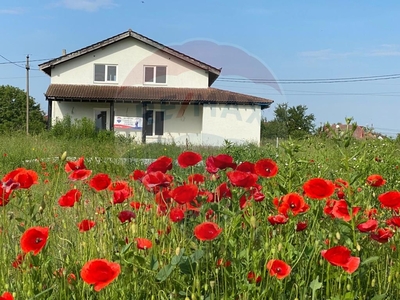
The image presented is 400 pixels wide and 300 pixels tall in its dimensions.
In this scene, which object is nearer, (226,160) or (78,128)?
(226,160)

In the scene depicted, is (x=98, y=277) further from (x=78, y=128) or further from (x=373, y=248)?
(x=78, y=128)

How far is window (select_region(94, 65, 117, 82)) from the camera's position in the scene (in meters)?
23.1

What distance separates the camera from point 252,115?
23.2 meters

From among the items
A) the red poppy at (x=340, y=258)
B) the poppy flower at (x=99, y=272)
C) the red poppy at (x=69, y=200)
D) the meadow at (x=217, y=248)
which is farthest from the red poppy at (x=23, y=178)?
the red poppy at (x=340, y=258)

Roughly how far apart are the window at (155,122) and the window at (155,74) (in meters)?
1.56

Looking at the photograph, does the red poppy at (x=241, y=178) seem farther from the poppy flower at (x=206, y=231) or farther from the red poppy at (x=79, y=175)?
the red poppy at (x=79, y=175)

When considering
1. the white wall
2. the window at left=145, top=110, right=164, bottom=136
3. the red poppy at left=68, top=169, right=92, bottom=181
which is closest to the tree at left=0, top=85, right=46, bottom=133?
the white wall

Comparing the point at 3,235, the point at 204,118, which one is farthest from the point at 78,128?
the point at 3,235

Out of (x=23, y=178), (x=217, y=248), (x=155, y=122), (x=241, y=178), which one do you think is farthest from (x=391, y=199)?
(x=155, y=122)

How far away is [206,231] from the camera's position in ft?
4.58

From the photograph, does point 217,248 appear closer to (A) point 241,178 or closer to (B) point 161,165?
(A) point 241,178

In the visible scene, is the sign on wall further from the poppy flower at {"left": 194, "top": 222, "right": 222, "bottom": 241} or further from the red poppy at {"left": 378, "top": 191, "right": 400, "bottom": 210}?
the poppy flower at {"left": 194, "top": 222, "right": 222, "bottom": 241}

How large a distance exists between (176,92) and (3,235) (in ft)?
69.0

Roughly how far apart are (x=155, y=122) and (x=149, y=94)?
1812 millimetres
